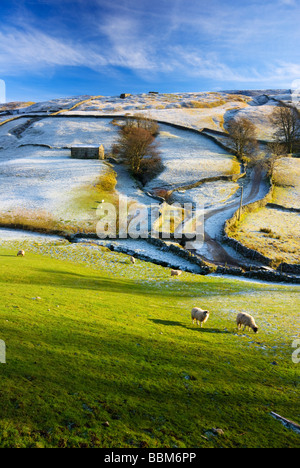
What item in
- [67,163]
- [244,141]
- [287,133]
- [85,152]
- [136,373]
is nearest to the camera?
[136,373]

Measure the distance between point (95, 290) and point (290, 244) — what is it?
1468 inches

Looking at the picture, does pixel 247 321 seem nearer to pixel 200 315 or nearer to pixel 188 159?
pixel 200 315

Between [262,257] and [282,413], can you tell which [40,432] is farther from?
[262,257]

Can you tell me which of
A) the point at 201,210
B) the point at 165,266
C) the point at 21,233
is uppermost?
the point at 201,210

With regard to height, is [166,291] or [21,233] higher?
[21,233]

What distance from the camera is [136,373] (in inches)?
390

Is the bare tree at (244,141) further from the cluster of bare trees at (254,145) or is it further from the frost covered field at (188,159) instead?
the frost covered field at (188,159)

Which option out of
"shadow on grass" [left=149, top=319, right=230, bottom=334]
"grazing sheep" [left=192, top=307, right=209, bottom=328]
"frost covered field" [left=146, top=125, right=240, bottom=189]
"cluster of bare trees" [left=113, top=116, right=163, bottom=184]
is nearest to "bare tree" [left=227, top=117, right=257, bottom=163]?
"frost covered field" [left=146, top=125, right=240, bottom=189]

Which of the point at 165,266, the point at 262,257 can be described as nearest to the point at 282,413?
the point at 165,266

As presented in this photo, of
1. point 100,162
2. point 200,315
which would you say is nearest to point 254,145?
point 100,162

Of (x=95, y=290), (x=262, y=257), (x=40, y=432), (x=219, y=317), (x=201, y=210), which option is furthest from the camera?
(x=201, y=210)

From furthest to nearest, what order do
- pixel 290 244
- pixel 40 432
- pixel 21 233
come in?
pixel 290 244 → pixel 21 233 → pixel 40 432

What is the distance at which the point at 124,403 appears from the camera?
8320 mm

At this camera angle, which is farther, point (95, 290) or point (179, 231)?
point (179, 231)
